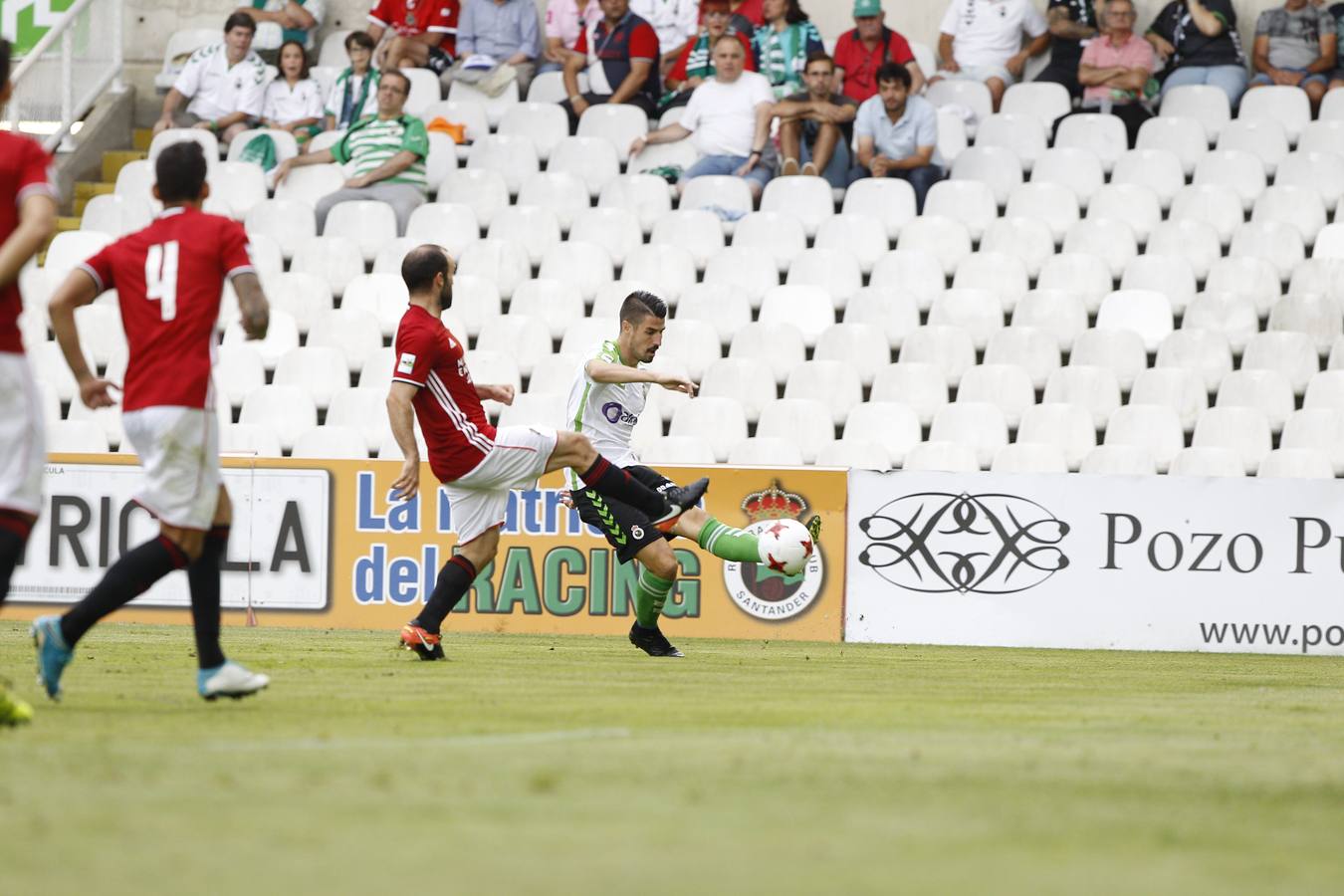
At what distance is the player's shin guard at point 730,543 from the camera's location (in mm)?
9633

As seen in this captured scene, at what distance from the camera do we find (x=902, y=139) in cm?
1650

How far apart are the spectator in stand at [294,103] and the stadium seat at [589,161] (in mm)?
2749

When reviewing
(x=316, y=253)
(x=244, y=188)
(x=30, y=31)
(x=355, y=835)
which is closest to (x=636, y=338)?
(x=355, y=835)

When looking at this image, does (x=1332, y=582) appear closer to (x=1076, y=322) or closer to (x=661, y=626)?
(x=1076, y=322)

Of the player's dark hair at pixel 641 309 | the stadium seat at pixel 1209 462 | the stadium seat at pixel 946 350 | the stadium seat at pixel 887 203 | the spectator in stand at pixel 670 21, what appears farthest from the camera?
the spectator in stand at pixel 670 21

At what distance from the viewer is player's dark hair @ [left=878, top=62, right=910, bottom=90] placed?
1602 centimetres

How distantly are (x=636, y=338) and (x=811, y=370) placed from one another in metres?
4.92

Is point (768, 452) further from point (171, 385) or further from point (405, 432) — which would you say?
point (171, 385)

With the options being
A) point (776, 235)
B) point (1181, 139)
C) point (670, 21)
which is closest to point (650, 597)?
point (776, 235)

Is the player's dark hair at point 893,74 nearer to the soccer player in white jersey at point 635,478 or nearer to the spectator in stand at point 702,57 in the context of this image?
the spectator in stand at point 702,57

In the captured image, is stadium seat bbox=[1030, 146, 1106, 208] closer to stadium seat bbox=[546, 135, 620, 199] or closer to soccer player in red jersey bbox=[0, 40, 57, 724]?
stadium seat bbox=[546, 135, 620, 199]

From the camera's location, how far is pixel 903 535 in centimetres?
1269

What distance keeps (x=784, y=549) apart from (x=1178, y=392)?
571 cm

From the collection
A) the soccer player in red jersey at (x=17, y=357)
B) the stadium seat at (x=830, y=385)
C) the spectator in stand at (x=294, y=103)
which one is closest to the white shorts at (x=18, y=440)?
the soccer player in red jersey at (x=17, y=357)
